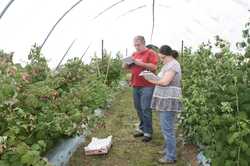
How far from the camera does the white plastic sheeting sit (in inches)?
292

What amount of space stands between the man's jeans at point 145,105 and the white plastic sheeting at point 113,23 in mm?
1915

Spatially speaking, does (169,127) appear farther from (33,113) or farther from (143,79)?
(33,113)

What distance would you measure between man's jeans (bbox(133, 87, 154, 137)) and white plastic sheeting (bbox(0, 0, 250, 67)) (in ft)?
6.28

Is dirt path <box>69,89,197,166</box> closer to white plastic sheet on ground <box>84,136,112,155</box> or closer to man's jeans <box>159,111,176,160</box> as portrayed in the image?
white plastic sheet on ground <box>84,136,112,155</box>

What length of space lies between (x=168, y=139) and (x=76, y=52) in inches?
235

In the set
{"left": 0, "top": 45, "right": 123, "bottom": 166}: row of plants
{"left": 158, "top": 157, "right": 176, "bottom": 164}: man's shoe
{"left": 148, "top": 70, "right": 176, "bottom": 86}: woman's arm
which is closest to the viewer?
{"left": 0, "top": 45, "right": 123, "bottom": 166}: row of plants

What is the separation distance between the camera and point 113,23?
13305 millimetres

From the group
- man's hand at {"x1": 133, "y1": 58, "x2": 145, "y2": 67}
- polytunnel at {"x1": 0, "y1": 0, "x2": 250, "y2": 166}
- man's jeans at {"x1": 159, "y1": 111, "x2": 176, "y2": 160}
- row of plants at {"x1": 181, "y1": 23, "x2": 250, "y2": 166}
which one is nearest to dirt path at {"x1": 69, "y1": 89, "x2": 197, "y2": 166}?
polytunnel at {"x1": 0, "y1": 0, "x2": 250, "y2": 166}

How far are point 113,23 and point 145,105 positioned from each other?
23.8 feet

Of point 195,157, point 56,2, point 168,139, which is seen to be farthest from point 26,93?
point 56,2

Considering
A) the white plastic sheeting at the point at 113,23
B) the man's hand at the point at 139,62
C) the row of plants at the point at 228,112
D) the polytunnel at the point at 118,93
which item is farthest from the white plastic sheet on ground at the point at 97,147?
the white plastic sheeting at the point at 113,23

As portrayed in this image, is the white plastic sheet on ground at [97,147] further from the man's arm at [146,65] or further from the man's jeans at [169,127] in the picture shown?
the man's arm at [146,65]

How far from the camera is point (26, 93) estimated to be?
15.6 ft

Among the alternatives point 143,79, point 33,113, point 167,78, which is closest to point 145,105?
Answer: point 143,79
